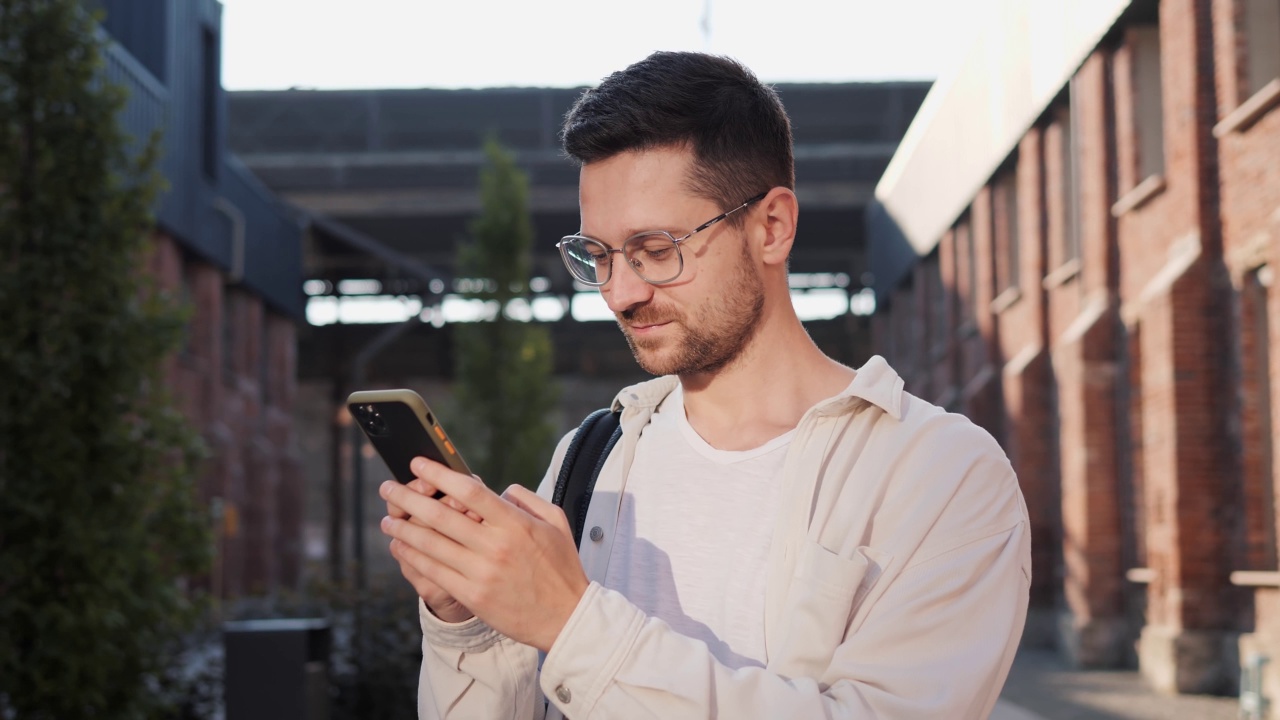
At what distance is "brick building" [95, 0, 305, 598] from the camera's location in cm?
2628

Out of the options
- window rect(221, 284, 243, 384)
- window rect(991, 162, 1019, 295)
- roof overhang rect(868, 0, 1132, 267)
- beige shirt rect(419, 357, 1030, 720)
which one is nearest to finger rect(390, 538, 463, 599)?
beige shirt rect(419, 357, 1030, 720)

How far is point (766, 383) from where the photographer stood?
2.77 metres

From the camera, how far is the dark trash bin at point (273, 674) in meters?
7.00

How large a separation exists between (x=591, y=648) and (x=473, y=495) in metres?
0.28

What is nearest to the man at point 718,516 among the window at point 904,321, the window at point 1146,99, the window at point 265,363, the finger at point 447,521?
the finger at point 447,521

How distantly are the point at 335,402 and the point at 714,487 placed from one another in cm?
4191

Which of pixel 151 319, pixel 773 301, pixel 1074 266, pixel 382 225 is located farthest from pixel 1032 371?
pixel 382 225

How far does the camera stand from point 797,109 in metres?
46.7

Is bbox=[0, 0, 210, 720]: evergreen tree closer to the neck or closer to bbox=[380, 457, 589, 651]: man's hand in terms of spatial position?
the neck

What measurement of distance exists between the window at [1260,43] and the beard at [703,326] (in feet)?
39.5

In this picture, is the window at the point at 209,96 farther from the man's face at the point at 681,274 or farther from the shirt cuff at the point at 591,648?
the shirt cuff at the point at 591,648

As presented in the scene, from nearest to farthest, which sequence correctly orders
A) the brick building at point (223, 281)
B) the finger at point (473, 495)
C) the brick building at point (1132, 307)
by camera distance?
1. the finger at point (473, 495)
2. the brick building at point (1132, 307)
3. the brick building at point (223, 281)

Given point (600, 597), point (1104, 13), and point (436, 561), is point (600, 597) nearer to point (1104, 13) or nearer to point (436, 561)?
point (436, 561)

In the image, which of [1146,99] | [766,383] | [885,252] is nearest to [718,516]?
[766,383]
